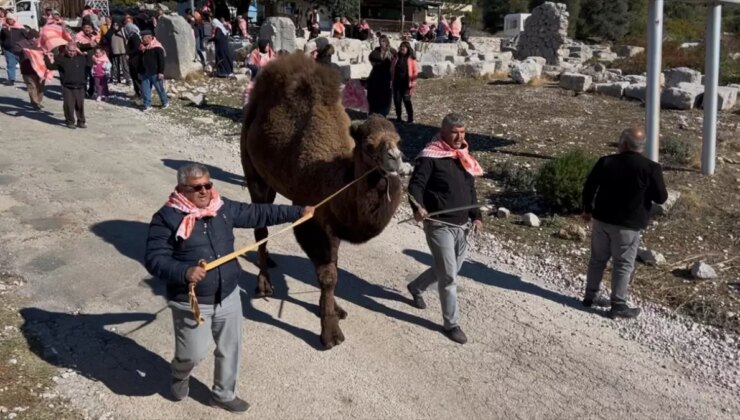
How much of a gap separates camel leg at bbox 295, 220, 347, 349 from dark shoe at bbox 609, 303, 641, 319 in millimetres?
2639

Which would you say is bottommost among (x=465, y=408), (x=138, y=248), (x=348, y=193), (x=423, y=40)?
(x=465, y=408)

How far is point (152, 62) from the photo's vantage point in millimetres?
14422

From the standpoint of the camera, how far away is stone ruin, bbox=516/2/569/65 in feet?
91.3

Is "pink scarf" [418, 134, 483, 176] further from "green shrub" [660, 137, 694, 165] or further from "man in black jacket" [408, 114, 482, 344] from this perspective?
"green shrub" [660, 137, 694, 165]

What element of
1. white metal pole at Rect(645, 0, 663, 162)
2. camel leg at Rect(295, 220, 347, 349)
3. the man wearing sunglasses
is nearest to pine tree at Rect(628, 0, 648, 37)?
white metal pole at Rect(645, 0, 663, 162)

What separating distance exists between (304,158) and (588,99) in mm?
13775

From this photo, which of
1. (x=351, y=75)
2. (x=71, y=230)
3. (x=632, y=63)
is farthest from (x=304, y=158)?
(x=632, y=63)

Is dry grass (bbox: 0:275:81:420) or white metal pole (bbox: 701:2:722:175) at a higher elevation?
white metal pole (bbox: 701:2:722:175)

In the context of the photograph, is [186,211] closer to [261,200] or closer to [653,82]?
[261,200]

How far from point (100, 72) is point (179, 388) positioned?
13471mm

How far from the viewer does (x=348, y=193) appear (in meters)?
4.79

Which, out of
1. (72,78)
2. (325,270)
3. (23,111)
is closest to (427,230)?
(325,270)

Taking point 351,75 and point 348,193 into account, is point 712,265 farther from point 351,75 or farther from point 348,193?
point 351,75

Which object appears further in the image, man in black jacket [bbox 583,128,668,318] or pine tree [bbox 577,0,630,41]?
pine tree [bbox 577,0,630,41]
